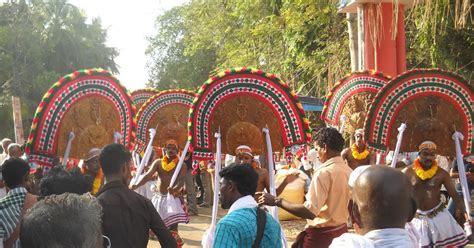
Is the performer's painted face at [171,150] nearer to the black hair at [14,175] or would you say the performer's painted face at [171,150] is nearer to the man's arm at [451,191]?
the man's arm at [451,191]

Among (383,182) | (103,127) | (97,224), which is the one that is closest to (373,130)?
(103,127)

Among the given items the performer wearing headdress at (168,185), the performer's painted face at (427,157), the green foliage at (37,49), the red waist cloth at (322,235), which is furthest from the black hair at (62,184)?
the green foliage at (37,49)

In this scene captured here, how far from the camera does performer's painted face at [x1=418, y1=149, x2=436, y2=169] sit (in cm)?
707

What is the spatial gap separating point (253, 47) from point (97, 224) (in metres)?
20.0

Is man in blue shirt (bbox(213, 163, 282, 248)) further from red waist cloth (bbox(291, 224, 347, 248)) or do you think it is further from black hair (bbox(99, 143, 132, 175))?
red waist cloth (bbox(291, 224, 347, 248))

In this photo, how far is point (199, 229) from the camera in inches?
467

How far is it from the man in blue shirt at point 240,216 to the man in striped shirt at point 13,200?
1.42 m

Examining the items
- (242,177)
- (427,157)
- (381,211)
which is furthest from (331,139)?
(381,211)

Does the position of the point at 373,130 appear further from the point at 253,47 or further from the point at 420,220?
the point at 253,47

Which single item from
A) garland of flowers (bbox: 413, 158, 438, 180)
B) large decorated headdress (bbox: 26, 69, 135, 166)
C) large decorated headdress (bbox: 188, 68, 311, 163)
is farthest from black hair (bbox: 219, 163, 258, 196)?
garland of flowers (bbox: 413, 158, 438, 180)

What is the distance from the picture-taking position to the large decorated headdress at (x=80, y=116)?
6.37 m

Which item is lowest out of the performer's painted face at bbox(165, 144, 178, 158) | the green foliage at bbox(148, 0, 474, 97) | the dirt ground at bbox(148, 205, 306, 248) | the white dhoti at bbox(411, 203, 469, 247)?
the dirt ground at bbox(148, 205, 306, 248)

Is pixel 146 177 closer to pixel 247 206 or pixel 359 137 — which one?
pixel 359 137

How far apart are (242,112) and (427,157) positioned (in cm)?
219
